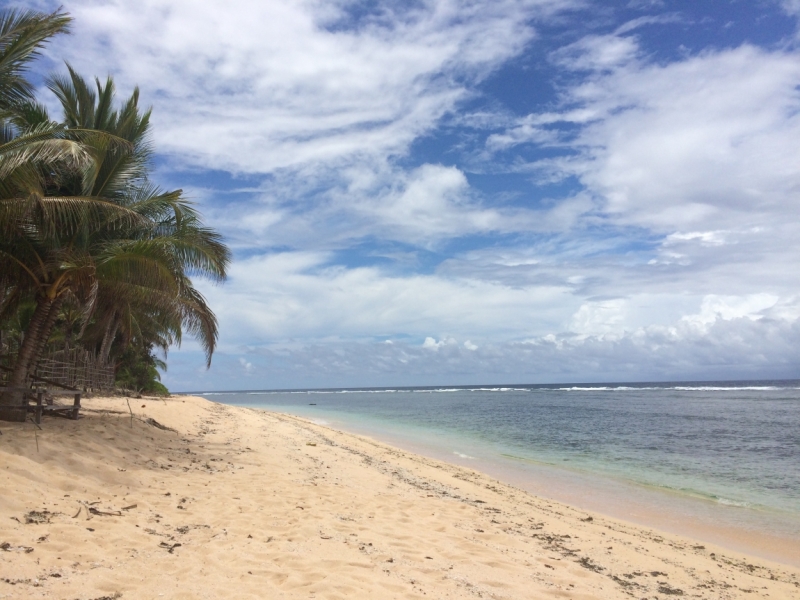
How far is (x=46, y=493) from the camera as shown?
612 centimetres

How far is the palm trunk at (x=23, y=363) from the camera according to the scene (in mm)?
9344

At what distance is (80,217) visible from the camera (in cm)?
889

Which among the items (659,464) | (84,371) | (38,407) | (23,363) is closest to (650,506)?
(659,464)

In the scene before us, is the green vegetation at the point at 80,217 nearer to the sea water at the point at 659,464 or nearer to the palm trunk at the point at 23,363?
the palm trunk at the point at 23,363

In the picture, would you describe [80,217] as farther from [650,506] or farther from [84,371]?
[84,371]

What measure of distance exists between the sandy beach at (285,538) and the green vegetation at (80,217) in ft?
9.00

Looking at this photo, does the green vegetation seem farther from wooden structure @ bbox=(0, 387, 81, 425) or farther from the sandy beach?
the sandy beach

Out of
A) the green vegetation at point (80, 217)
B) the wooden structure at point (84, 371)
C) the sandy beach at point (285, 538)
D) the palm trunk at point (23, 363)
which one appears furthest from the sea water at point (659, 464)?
the wooden structure at point (84, 371)

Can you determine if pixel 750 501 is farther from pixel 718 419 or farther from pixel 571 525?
pixel 718 419

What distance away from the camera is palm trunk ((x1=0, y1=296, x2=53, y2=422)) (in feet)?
30.7

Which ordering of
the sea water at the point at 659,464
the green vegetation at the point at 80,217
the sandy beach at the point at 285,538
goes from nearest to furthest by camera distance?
the sandy beach at the point at 285,538
the green vegetation at the point at 80,217
the sea water at the point at 659,464

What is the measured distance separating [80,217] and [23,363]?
3107 mm

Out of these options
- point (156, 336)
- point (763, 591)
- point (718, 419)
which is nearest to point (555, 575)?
point (763, 591)

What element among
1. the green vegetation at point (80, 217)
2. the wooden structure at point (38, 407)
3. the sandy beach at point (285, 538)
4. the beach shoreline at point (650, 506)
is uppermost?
the green vegetation at point (80, 217)
